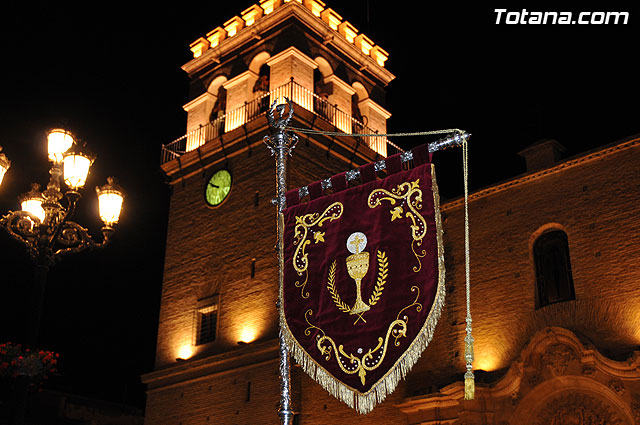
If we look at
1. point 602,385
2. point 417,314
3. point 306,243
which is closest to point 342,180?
point 306,243

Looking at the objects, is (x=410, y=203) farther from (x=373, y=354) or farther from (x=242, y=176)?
(x=242, y=176)

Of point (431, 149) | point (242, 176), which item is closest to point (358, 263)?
point (431, 149)

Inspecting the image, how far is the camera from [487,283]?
55.4ft

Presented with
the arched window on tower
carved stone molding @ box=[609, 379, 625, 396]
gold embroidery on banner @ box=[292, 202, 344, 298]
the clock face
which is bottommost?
carved stone molding @ box=[609, 379, 625, 396]

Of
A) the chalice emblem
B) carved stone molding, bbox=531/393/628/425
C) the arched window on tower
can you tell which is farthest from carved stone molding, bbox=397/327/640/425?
the chalice emblem

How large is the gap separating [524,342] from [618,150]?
440 cm

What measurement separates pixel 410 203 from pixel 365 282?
1028 mm

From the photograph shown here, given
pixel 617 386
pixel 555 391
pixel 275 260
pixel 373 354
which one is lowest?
pixel 373 354

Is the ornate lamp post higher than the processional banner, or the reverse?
the ornate lamp post

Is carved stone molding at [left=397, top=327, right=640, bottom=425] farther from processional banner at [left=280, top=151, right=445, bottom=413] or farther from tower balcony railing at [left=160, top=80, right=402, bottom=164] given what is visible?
tower balcony railing at [left=160, top=80, right=402, bottom=164]

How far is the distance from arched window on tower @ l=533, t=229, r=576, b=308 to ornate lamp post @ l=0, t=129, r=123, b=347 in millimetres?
9189

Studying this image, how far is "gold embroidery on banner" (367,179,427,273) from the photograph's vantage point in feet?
27.5

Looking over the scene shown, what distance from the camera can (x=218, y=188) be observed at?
74.5 ft

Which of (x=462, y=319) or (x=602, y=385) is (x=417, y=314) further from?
(x=462, y=319)
